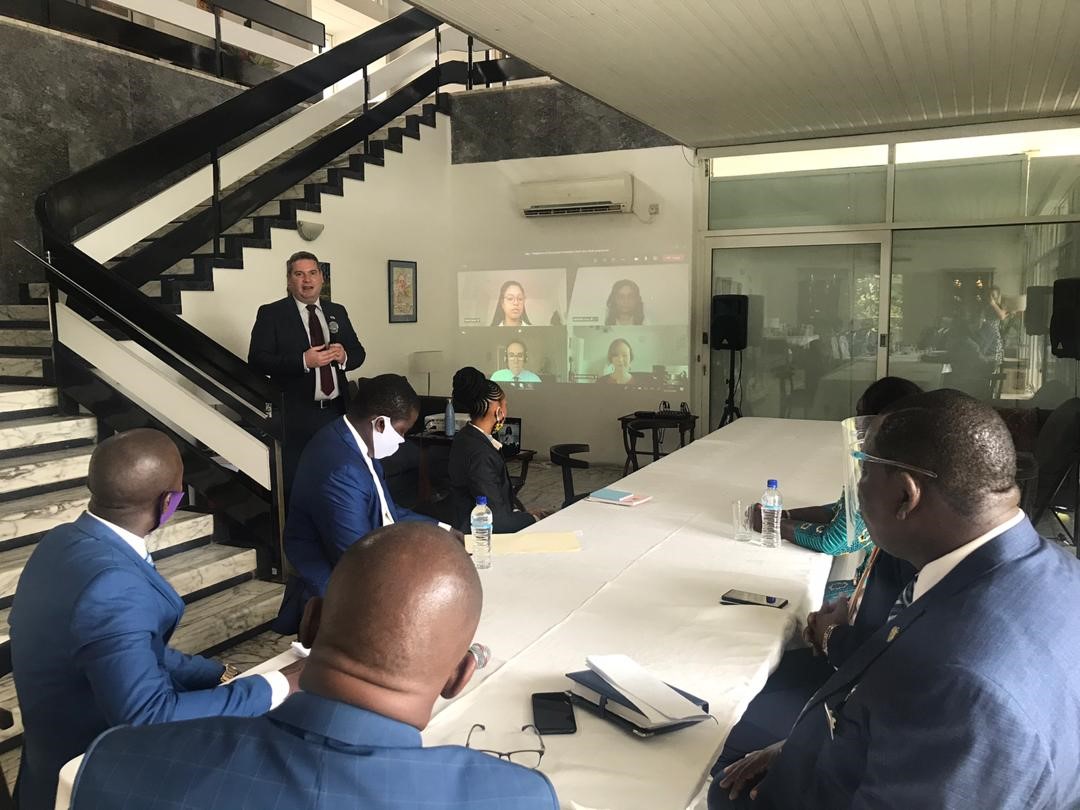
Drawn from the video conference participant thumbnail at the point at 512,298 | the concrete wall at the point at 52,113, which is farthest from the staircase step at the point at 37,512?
the video conference participant thumbnail at the point at 512,298

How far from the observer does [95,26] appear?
6000 millimetres

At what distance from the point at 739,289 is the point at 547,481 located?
8.45 ft

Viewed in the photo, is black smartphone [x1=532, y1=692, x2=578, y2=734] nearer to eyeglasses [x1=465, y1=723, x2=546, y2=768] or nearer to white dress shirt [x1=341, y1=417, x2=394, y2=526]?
eyeglasses [x1=465, y1=723, x2=546, y2=768]

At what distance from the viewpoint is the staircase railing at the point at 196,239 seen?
4.05 metres

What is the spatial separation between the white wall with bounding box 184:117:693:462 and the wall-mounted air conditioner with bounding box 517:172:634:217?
0.14 metres

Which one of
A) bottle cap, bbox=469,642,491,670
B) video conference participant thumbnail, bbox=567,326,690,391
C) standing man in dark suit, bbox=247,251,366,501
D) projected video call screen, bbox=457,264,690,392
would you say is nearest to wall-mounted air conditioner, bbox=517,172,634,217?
projected video call screen, bbox=457,264,690,392

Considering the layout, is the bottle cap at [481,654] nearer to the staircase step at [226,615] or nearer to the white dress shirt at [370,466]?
the white dress shirt at [370,466]

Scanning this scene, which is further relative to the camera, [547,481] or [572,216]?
[572,216]

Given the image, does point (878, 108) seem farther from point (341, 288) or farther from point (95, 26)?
point (95, 26)

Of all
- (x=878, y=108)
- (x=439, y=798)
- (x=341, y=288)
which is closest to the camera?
(x=439, y=798)

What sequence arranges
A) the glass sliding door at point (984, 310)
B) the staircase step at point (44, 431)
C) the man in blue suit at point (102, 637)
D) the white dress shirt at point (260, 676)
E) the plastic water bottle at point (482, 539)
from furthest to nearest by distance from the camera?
the glass sliding door at point (984, 310), the staircase step at point (44, 431), the plastic water bottle at point (482, 539), the white dress shirt at point (260, 676), the man in blue suit at point (102, 637)

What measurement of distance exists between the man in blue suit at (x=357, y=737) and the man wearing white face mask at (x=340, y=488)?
1.68 m

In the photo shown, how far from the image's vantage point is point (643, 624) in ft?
6.97

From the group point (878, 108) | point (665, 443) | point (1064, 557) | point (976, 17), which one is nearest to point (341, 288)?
point (665, 443)
